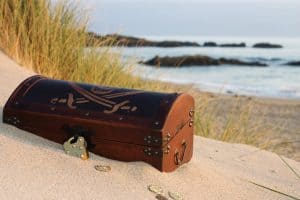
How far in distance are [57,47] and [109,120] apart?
3.06m

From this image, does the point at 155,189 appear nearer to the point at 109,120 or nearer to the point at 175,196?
the point at 175,196

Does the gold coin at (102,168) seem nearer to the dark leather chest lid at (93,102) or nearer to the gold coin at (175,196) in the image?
the dark leather chest lid at (93,102)

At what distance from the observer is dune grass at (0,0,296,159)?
606 cm

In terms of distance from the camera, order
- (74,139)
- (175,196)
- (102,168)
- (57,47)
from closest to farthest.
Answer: (175,196) < (102,168) < (74,139) < (57,47)

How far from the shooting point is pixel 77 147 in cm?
330

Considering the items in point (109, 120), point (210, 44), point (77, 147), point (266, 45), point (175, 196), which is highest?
point (109, 120)

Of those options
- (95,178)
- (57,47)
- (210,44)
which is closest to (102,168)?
(95,178)

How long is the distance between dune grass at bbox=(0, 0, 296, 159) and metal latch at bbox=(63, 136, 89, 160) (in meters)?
2.75

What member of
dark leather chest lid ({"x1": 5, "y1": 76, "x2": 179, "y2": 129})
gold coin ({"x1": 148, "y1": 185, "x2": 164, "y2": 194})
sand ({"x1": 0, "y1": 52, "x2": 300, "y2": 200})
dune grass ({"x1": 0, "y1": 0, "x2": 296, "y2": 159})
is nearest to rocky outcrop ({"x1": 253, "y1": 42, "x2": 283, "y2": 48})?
dune grass ({"x1": 0, "y1": 0, "x2": 296, "y2": 159})

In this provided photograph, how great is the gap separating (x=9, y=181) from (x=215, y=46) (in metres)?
59.3

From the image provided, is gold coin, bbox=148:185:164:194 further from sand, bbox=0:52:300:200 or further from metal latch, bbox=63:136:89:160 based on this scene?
metal latch, bbox=63:136:89:160

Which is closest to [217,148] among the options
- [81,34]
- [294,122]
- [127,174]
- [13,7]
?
[127,174]

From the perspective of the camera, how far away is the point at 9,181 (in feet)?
9.52

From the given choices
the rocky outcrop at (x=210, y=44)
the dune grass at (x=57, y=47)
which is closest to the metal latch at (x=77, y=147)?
the dune grass at (x=57, y=47)
